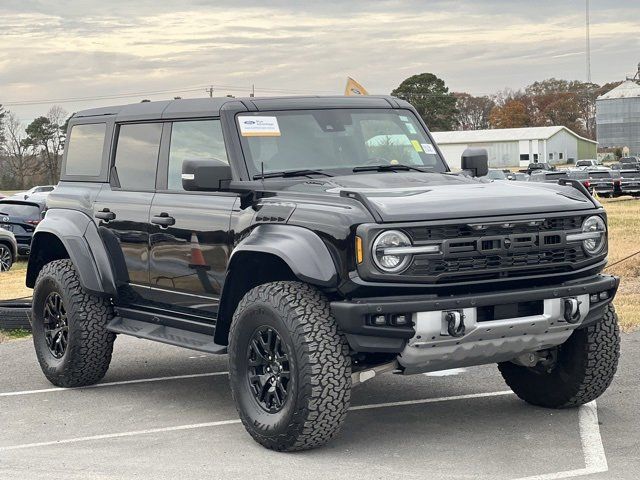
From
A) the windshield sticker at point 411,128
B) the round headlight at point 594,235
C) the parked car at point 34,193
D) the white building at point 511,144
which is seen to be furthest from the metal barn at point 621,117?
the round headlight at point 594,235

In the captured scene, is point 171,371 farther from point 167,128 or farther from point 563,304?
point 563,304

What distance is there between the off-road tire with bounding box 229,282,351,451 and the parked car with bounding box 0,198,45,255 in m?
20.2

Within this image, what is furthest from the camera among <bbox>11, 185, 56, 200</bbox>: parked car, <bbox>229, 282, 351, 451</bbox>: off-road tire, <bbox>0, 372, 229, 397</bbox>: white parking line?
<bbox>11, 185, 56, 200</bbox>: parked car

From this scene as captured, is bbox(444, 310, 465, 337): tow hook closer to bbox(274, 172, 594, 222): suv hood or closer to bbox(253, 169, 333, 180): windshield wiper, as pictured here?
bbox(274, 172, 594, 222): suv hood

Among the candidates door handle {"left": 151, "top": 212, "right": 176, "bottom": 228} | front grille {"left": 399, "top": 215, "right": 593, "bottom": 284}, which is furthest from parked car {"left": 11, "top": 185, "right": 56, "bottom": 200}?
front grille {"left": 399, "top": 215, "right": 593, "bottom": 284}

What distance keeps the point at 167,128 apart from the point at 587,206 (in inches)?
121

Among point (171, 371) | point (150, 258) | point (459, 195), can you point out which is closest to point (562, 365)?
point (459, 195)

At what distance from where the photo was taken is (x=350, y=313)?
6.14 meters

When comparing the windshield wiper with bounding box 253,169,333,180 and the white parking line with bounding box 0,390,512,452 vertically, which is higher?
the windshield wiper with bounding box 253,169,333,180

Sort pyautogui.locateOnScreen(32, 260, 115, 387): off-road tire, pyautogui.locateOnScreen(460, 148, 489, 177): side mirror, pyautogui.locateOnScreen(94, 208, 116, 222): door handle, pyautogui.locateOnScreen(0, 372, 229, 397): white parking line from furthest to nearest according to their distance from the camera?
pyautogui.locateOnScreen(0, 372, 229, 397): white parking line < pyautogui.locateOnScreen(32, 260, 115, 387): off-road tire < pyautogui.locateOnScreen(94, 208, 116, 222): door handle < pyautogui.locateOnScreen(460, 148, 489, 177): side mirror

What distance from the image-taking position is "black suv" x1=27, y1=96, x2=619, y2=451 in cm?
625

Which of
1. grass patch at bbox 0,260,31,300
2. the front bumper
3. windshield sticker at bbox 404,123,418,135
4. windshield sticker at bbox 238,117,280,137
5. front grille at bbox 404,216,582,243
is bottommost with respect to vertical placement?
grass patch at bbox 0,260,31,300

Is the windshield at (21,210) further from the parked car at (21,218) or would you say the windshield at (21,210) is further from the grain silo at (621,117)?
the grain silo at (621,117)

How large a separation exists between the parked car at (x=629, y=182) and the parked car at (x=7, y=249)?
28666 mm
